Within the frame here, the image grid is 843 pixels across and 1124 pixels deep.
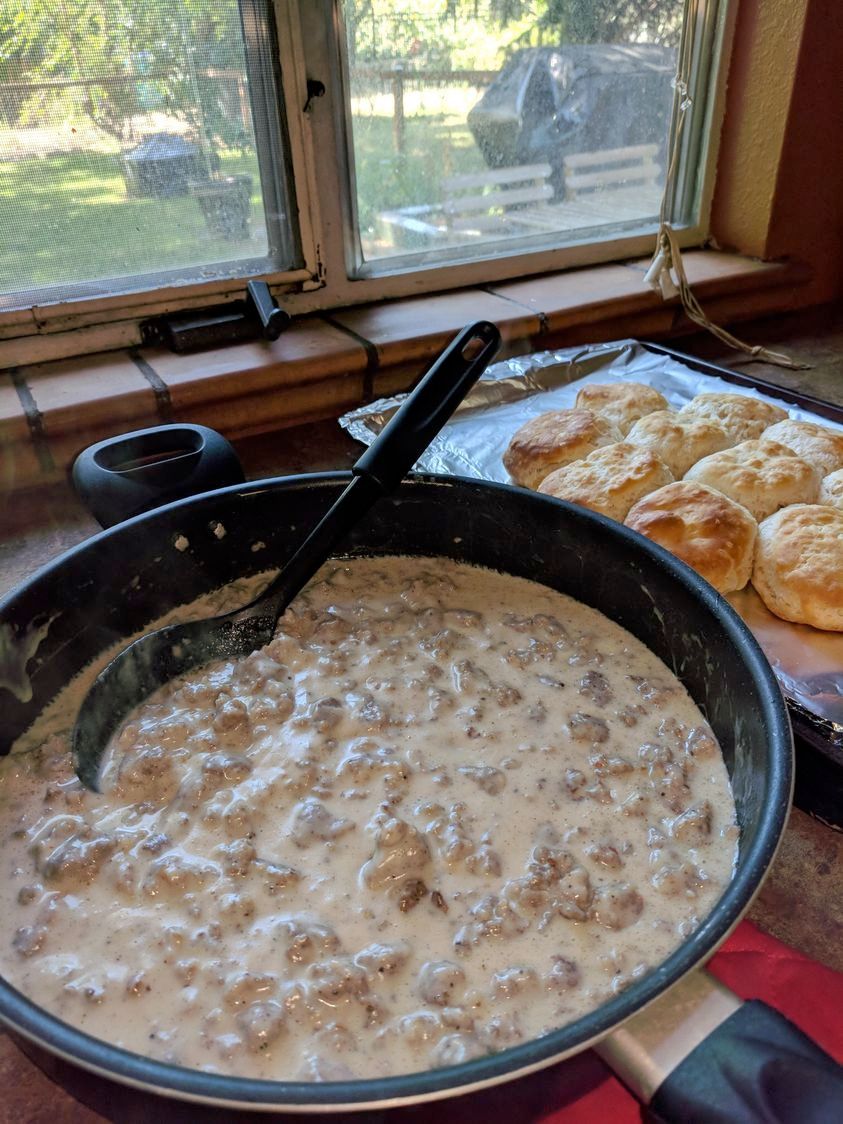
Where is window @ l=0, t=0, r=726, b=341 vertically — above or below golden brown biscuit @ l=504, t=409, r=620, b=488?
above

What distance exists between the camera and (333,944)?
566 millimetres

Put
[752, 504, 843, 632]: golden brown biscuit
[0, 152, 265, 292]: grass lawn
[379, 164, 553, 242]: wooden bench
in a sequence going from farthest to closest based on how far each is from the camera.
→ [379, 164, 553, 242]: wooden bench, [0, 152, 265, 292]: grass lawn, [752, 504, 843, 632]: golden brown biscuit

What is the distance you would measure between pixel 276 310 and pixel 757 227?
1117 mm

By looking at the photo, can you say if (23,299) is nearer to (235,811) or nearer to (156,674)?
(156,674)

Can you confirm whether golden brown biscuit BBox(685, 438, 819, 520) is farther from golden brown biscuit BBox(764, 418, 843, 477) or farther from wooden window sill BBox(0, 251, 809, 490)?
wooden window sill BBox(0, 251, 809, 490)

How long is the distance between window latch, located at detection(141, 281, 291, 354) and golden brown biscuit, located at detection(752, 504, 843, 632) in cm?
80

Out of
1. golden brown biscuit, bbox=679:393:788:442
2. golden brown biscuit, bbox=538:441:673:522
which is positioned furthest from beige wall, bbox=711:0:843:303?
golden brown biscuit, bbox=538:441:673:522

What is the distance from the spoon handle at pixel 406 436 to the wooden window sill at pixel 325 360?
1.90ft

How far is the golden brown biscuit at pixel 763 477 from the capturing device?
104cm

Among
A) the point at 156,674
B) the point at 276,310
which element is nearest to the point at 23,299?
the point at 276,310

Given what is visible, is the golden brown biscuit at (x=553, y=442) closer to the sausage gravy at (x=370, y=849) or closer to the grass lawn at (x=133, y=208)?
the sausage gravy at (x=370, y=849)

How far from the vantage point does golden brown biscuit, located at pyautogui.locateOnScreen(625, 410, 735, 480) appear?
1159 millimetres

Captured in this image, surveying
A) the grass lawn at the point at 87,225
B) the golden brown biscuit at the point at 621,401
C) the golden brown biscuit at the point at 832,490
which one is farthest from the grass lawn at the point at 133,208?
the golden brown biscuit at the point at 832,490

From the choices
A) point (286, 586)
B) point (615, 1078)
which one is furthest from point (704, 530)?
point (615, 1078)
